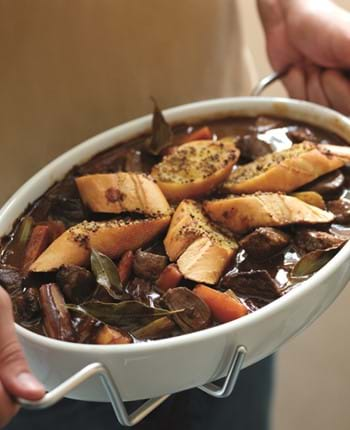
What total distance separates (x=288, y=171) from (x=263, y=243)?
133mm

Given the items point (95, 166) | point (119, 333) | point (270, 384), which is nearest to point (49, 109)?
point (95, 166)

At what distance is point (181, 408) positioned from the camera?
3.11 ft

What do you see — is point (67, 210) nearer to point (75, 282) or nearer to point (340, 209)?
point (75, 282)

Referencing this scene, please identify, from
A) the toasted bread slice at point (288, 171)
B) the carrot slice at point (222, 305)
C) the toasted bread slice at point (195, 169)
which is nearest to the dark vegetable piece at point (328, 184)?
the toasted bread slice at point (288, 171)

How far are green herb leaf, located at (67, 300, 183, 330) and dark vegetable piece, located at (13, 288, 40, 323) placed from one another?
0.06m

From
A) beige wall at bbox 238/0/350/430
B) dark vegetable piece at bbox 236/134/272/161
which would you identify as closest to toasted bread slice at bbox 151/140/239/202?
dark vegetable piece at bbox 236/134/272/161

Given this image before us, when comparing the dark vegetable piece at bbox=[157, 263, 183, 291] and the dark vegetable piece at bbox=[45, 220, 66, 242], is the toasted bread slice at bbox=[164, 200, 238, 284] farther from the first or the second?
the dark vegetable piece at bbox=[45, 220, 66, 242]

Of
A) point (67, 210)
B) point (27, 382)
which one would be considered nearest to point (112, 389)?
point (27, 382)

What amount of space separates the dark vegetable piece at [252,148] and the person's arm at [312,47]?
201 millimetres

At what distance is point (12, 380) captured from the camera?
0.52m

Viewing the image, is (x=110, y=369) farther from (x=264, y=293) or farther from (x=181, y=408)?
(x=181, y=408)

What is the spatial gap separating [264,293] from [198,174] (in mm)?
225

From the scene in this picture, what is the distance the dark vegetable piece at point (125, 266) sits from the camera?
2.47 feet

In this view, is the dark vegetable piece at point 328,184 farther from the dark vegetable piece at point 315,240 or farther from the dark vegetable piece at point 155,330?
the dark vegetable piece at point 155,330
